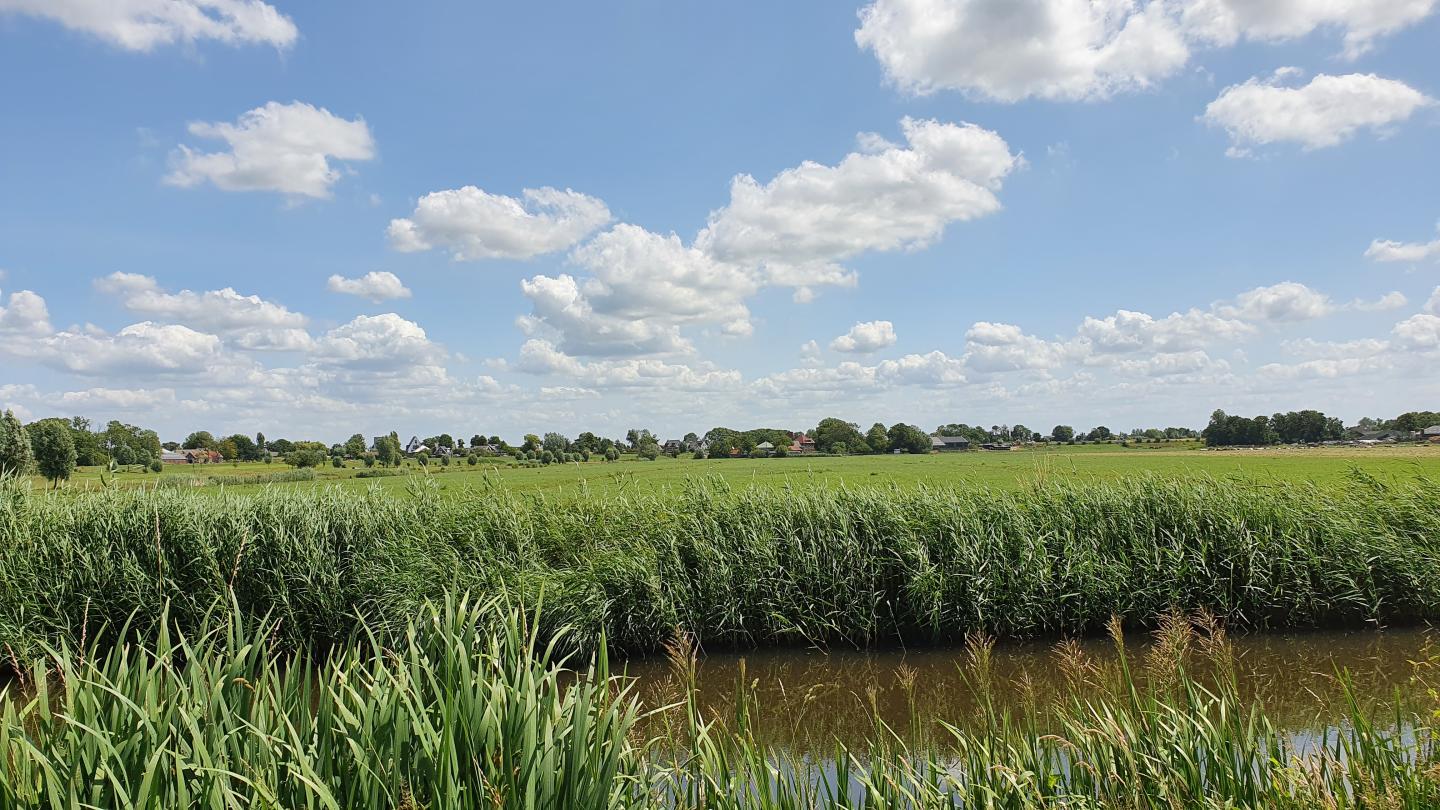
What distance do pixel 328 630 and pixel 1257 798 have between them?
12.6 metres

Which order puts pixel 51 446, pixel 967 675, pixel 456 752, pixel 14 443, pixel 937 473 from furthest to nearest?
pixel 51 446, pixel 14 443, pixel 937 473, pixel 967 675, pixel 456 752

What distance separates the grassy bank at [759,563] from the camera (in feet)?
40.0

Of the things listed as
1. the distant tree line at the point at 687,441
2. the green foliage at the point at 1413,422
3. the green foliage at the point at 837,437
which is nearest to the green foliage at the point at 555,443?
the distant tree line at the point at 687,441

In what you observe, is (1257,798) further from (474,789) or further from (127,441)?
(127,441)

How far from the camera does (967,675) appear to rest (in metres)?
11.4

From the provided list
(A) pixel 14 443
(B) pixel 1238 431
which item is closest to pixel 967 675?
(A) pixel 14 443

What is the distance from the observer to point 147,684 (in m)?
3.28

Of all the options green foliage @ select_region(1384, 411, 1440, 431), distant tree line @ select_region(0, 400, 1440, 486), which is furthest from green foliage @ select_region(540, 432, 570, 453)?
green foliage @ select_region(1384, 411, 1440, 431)

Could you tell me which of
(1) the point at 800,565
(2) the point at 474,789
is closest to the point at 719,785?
(2) the point at 474,789

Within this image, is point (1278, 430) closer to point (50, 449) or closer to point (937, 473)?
point (937, 473)

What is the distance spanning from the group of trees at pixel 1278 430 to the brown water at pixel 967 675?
302 feet

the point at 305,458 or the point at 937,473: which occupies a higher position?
the point at 305,458

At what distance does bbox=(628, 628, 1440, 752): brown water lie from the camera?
915 centimetres

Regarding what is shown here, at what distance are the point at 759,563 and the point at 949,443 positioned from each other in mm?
108230
